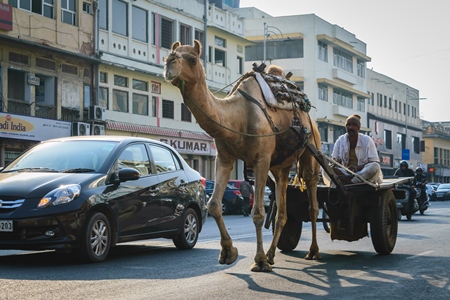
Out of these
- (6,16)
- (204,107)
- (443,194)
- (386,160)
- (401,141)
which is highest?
(6,16)

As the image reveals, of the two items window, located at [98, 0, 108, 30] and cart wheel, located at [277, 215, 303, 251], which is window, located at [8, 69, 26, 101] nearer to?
window, located at [98, 0, 108, 30]

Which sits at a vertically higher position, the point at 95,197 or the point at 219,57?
the point at 219,57

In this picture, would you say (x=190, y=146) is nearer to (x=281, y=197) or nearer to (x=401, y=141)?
(x=281, y=197)

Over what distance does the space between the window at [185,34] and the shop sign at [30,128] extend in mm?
12124

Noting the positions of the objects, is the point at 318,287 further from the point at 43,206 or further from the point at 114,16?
the point at 114,16

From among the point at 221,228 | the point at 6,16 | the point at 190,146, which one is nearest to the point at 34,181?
the point at 221,228

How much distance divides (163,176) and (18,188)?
287 cm

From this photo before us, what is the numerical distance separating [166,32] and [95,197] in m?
34.2

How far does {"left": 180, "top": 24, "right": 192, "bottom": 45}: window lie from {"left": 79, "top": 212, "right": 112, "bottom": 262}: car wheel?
115ft

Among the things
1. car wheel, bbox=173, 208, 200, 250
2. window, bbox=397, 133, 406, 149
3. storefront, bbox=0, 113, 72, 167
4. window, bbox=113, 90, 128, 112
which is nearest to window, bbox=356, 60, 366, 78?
window, bbox=397, 133, 406, 149

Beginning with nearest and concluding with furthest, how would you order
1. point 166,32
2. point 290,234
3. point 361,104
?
point 290,234 < point 166,32 < point 361,104

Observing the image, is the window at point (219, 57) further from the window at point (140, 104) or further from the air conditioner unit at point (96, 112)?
the air conditioner unit at point (96, 112)

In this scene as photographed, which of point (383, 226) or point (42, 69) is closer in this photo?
point (383, 226)

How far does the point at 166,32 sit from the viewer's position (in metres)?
43.9
